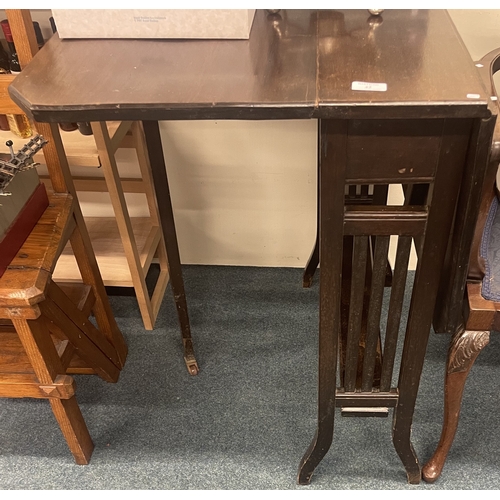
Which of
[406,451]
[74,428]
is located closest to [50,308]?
[74,428]

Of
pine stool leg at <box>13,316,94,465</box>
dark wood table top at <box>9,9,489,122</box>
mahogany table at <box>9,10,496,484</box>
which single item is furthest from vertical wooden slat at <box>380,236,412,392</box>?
Answer: pine stool leg at <box>13,316,94,465</box>

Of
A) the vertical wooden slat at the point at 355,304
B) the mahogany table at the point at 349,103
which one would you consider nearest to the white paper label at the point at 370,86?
the mahogany table at the point at 349,103

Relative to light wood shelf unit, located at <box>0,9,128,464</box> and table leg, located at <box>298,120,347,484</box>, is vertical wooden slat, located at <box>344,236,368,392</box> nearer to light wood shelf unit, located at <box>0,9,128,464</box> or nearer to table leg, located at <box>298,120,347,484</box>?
table leg, located at <box>298,120,347,484</box>

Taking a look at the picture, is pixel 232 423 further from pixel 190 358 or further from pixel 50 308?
pixel 50 308

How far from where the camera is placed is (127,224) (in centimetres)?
146

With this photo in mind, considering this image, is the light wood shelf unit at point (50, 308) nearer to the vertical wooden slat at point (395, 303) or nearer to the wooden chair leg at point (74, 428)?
the wooden chair leg at point (74, 428)

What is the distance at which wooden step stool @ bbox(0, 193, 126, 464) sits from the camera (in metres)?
1.07

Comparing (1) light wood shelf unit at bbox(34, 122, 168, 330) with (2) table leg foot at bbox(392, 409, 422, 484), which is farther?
(1) light wood shelf unit at bbox(34, 122, 168, 330)

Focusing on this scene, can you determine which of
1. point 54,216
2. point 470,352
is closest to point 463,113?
point 470,352

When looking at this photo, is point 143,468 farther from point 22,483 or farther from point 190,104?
point 190,104

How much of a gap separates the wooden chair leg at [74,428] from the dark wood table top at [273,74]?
741mm

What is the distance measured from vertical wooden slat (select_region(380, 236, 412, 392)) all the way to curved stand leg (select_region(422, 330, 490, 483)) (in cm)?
12

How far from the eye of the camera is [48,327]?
1.25 metres

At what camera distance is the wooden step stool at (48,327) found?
3.50ft
